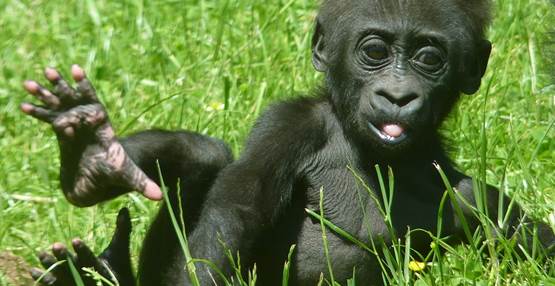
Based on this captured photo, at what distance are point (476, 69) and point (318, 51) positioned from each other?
765 mm

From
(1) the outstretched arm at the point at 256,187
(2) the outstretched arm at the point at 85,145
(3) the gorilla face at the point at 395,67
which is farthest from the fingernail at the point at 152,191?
(3) the gorilla face at the point at 395,67

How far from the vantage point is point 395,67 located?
606 centimetres

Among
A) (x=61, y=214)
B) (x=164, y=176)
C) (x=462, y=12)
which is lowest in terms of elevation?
(x=61, y=214)

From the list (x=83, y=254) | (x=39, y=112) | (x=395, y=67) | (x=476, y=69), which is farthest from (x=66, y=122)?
(x=476, y=69)

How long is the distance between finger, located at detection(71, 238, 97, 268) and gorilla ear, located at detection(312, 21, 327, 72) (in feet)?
4.57

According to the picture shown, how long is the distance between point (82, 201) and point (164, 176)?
0.50 meters

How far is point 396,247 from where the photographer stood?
5.52m

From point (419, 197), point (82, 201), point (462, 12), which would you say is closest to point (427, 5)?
point (462, 12)

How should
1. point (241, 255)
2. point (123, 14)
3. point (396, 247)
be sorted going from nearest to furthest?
point (396, 247) < point (241, 255) < point (123, 14)

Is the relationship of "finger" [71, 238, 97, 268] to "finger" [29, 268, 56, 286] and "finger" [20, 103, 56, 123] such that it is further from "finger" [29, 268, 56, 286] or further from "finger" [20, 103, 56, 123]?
"finger" [20, 103, 56, 123]

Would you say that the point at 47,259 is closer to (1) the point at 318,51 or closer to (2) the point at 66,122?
Result: (2) the point at 66,122

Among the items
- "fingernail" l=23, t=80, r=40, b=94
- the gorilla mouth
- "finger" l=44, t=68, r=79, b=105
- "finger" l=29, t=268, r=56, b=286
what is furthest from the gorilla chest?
"fingernail" l=23, t=80, r=40, b=94

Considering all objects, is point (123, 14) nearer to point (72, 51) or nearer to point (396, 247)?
point (72, 51)

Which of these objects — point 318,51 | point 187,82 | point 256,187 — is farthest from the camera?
point 187,82
